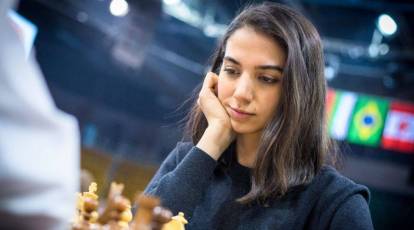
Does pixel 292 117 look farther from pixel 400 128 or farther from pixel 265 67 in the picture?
pixel 400 128

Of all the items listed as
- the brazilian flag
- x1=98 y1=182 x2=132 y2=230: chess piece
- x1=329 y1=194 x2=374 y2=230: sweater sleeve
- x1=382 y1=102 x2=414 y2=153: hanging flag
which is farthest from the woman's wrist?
x1=382 y1=102 x2=414 y2=153: hanging flag

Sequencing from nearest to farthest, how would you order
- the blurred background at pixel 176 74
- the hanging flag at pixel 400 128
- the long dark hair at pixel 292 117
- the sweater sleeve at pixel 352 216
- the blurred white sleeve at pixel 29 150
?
the blurred white sleeve at pixel 29 150 < the sweater sleeve at pixel 352 216 < the long dark hair at pixel 292 117 < the blurred background at pixel 176 74 < the hanging flag at pixel 400 128

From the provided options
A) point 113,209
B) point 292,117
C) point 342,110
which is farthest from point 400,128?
point 113,209

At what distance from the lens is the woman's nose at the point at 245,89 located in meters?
1.24

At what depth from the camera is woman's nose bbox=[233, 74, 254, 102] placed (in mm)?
1239

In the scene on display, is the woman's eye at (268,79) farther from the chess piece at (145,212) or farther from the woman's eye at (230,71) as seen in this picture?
the chess piece at (145,212)

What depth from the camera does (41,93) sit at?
1.72 ft

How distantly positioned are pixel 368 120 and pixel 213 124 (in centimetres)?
660

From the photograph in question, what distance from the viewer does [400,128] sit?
24.2ft

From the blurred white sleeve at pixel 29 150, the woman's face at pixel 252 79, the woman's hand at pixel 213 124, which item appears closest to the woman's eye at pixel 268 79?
the woman's face at pixel 252 79

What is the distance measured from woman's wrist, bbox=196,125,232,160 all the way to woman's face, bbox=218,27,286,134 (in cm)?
3

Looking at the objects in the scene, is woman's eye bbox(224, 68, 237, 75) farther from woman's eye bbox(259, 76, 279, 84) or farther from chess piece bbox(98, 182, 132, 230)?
chess piece bbox(98, 182, 132, 230)

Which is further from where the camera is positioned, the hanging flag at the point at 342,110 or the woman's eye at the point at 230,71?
the hanging flag at the point at 342,110

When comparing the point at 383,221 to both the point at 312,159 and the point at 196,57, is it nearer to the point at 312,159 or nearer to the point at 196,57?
the point at 196,57
